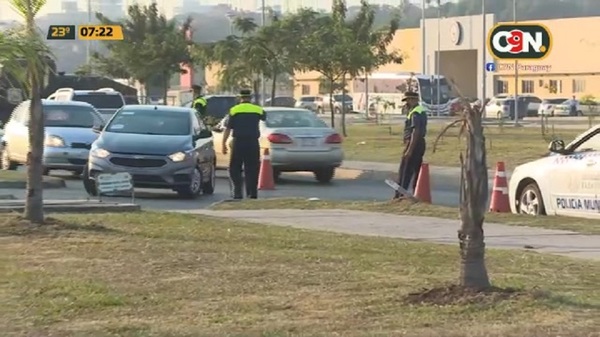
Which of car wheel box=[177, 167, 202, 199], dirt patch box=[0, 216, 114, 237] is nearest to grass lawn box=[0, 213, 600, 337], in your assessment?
dirt patch box=[0, 216, 114, 237]

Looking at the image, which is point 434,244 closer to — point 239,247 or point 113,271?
point 239,247

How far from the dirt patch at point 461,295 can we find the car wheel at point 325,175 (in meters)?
16.3

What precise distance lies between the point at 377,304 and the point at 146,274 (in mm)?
2192

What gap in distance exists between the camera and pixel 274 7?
54438mm

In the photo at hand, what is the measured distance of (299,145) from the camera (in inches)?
949

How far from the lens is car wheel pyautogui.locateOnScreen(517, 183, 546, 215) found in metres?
16.1

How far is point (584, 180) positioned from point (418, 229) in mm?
2421

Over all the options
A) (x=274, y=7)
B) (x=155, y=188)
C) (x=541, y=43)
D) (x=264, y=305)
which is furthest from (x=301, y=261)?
(x=274, y=7)

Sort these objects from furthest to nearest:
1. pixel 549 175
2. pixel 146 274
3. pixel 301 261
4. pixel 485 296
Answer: pixel 549 175
pixel 301 261
pixel 146 274
pixel 485 296

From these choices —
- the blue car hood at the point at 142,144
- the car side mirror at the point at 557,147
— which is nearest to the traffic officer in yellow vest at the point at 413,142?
the car side mirror at the point at 557,147

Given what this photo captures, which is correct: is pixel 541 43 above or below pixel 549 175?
above

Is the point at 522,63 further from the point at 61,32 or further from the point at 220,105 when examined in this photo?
the point at 61,32

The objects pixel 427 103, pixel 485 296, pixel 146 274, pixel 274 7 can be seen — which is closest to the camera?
pixel 485 296

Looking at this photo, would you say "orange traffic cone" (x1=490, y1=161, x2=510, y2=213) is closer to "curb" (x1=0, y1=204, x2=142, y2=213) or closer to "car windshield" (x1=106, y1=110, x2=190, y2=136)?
"curb" (x1=0, y1=204, x2=142, y2=213)
